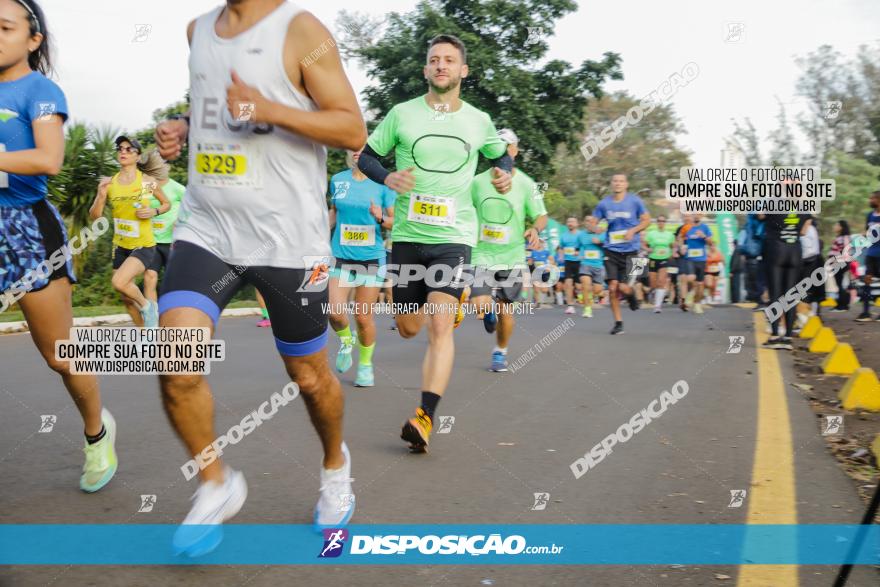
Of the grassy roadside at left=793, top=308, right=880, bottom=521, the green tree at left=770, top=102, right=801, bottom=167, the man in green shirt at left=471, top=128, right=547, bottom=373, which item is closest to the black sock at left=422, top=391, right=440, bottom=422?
the grassy roadside at left=793, top=308, right=880, bottom=521

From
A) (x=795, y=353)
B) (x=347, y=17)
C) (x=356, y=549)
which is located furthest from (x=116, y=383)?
(x=347, y=17)

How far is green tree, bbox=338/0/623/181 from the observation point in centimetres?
2948

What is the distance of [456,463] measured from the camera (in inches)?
193

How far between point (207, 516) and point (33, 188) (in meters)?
1.68

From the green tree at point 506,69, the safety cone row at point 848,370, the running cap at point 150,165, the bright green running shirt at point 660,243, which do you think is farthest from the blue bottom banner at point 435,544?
the green tree at point 506,69

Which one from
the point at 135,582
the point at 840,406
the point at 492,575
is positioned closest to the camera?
the point at 135,582

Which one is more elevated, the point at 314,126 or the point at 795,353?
the point at 314,126

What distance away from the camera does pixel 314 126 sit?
323 centimetres

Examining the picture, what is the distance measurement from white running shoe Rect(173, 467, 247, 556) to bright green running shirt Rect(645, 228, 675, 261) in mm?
19697

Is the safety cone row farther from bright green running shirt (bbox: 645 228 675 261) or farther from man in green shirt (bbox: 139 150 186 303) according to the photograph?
bright green running shirt (bbox: 645 228 675 261)

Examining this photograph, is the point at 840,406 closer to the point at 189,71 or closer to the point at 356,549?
the point at 356,549

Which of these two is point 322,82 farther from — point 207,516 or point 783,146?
point 783,146

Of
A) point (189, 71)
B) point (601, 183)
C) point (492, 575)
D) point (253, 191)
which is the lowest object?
point (492, 575)

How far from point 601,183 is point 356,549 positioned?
183 feet
